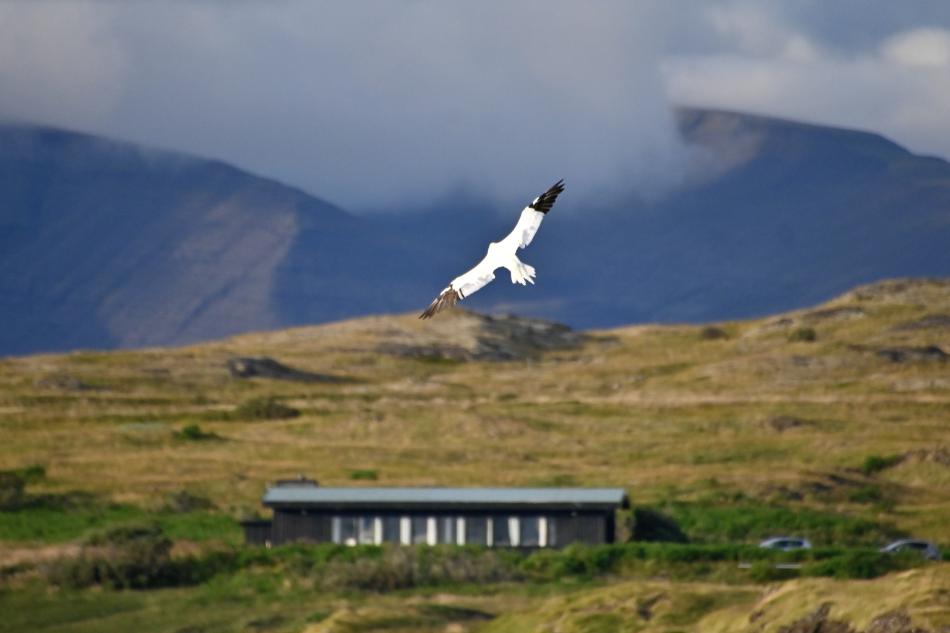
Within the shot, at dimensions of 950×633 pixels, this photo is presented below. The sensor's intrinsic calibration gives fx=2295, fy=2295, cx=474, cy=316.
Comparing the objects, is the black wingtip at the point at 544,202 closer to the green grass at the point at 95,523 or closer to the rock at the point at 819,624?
the rock at the point at 819,624

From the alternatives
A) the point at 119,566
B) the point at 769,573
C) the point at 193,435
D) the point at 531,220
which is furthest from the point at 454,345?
the point at 531,220

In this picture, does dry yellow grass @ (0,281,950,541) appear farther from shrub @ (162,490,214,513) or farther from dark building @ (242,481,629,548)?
dark building @ (242,481,629,548)

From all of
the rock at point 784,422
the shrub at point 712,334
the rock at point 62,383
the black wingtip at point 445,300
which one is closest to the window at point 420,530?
the rock at point 784,422

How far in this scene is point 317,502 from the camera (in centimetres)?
7850

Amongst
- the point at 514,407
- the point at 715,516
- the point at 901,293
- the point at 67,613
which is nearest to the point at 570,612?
the point at 67,613

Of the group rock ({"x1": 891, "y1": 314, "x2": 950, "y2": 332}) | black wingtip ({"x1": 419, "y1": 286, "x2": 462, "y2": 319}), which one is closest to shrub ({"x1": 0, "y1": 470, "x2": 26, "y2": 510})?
black wingtip ({"x1": 419, "y1": 286, "x2": 462, "y2": 319})

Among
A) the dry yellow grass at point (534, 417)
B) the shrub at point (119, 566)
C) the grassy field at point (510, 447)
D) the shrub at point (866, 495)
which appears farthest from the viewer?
the dry yellow grass at point (534, 417)

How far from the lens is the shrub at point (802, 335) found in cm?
16315

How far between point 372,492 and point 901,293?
11653 centimetres

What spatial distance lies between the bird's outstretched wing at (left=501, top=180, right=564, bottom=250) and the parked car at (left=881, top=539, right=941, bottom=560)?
122ft

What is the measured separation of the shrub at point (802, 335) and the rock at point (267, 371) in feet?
107

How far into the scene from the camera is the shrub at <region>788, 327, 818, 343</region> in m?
163

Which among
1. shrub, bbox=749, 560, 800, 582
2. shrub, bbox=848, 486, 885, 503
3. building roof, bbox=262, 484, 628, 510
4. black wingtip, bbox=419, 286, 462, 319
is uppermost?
black wingtip, bbox=419, 286, 462, 319

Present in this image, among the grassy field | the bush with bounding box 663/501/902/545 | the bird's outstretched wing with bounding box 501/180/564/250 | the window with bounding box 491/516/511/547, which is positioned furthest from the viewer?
the bush with bounding box 663/501/902/545
